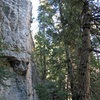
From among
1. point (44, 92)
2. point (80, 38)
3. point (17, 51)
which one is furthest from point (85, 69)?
point (17, 51)

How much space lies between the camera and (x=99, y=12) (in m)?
4.54

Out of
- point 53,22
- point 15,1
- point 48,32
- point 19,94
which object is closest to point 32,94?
point 19,94

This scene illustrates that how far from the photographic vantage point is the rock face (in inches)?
405

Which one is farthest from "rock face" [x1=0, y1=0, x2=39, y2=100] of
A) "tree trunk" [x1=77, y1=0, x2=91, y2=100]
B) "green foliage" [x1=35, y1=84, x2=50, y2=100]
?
"tree trunk" [x1=77, y1=0, x2=91, y2=100]

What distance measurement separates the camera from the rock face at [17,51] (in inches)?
405

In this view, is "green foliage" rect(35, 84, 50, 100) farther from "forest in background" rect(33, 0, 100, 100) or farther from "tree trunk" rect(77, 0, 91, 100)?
"tree trunk" rect(77, 0, 91, 100)

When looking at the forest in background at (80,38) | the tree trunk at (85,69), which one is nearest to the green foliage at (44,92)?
the forest in background at (80,38)

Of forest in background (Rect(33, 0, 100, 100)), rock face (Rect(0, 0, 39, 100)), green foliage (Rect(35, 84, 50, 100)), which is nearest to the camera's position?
forest in background (Rect(33, 0, 100, 100))

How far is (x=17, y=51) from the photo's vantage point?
1112 cm

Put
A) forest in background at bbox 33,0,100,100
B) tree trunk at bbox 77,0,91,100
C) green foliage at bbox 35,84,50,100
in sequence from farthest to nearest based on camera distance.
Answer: green foliage at bbox 35,84,50,100
forest in background at bbox 33,0,100,100
tree trunk at bbox 77,0,91,100

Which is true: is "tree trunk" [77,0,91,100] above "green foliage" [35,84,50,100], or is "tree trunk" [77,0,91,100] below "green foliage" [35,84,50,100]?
above

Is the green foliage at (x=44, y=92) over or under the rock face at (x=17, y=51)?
under

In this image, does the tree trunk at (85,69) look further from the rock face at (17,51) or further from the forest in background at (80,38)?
the rock face at (17,51)

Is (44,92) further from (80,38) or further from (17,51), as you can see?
(80,38)
